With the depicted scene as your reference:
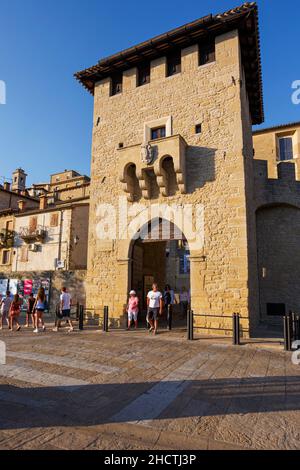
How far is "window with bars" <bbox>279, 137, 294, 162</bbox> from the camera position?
18.2 m

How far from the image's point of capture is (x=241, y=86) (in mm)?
10875

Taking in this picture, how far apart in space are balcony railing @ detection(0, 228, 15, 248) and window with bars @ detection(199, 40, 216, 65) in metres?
19.2

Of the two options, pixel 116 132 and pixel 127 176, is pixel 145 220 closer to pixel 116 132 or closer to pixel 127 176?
pixel 127 176

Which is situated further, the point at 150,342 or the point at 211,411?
the point at 150,342

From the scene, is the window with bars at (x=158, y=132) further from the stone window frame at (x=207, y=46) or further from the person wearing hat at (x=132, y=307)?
the person wearing hat at (x=132, y=307)

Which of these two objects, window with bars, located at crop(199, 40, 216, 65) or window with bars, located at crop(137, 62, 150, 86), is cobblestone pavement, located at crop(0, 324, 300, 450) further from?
window with bars, located at crop(137, 62, 150, 86)

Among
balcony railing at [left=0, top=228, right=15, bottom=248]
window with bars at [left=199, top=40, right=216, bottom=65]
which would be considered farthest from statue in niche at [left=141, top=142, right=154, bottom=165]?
balcony railing at [left=0, top=228, right=15, bottom=248]

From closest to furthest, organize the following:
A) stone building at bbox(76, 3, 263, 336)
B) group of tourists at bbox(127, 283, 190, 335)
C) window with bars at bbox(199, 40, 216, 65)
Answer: group of tourists at bbox(127, 283, 190, 335), stone building at bbox(76, 3, 263, 336), window with bars at bbox(199, 40, 216, 65)

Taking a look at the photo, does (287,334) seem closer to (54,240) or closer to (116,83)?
(116,83)

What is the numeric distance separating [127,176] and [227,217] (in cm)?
440

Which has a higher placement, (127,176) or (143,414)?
(127,176)

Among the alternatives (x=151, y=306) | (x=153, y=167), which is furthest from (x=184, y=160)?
(x=151, y=306)

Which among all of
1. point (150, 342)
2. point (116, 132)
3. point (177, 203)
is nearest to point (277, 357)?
point (150, 342)

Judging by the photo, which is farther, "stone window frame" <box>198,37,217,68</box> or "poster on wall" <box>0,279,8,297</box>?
"poster on wall" <box>0,279,8,297</box>
